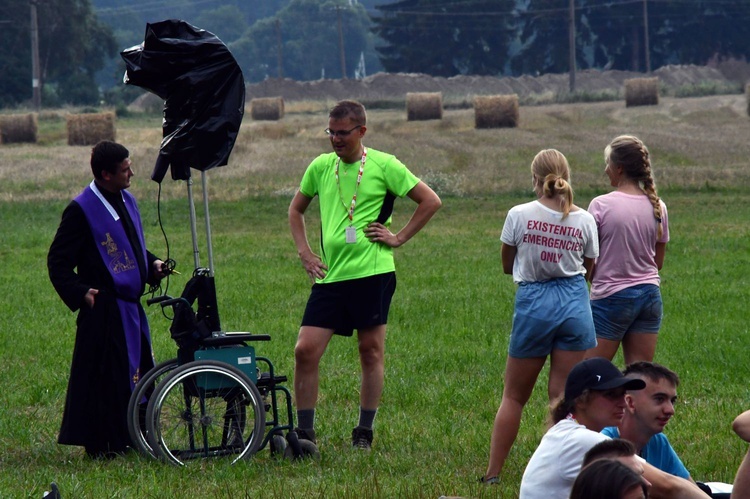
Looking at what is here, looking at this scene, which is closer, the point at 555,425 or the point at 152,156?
the point at 555,425

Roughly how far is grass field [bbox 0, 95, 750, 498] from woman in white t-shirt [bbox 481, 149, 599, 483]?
1.66 ft

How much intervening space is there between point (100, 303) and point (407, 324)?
509cm

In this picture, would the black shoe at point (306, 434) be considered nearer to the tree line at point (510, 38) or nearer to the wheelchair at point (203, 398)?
the wheelchair at point (203, 398)

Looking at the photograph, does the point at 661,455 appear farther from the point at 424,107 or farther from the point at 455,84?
the point at 455,84

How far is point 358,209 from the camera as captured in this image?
24.3 feet

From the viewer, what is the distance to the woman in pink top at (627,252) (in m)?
7.05

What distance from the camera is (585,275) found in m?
6.82

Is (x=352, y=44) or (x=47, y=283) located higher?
(x=352, y=44)

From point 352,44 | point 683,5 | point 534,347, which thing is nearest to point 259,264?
point 534,347

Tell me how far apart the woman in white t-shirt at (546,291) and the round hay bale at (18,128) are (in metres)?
39.3

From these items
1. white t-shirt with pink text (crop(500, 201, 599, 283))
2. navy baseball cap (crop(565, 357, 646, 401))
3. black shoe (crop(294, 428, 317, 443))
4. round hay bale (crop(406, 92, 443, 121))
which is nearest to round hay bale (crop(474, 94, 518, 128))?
round hay bale (crop(406, 92, 443, 121))

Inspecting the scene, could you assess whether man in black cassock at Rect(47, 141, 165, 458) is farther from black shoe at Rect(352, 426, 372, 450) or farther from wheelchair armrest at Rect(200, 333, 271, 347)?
black shoe at Rect(352, 426, 372, 450)

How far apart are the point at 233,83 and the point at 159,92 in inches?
17.5

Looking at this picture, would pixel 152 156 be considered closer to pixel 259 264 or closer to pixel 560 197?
pixel 259 264
